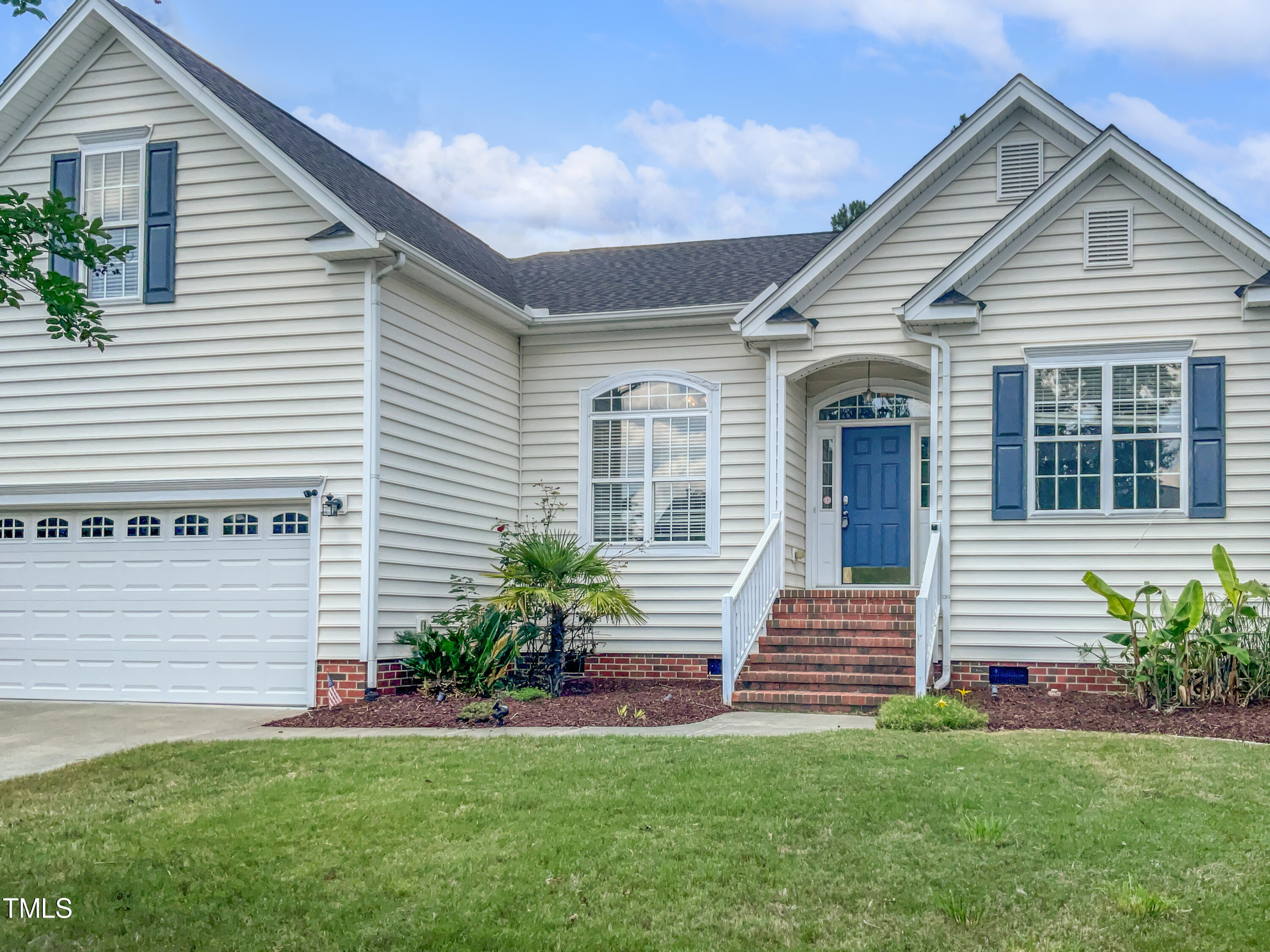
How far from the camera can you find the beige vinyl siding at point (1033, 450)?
39.4 feet

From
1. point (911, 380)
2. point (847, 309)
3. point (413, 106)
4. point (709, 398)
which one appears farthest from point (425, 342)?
point (413, 106)

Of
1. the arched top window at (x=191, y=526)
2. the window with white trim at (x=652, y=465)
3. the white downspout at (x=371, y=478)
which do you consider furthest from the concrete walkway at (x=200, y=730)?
the window with white trim at (x=652, y=465)

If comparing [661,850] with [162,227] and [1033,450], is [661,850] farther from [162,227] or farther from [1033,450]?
[162,227]

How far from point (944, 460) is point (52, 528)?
31.4ft

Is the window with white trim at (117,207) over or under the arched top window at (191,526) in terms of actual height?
over

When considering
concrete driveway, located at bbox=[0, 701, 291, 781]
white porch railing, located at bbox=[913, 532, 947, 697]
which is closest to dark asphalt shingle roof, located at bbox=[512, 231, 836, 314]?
white porch railing, located at bbox=[913, 532, 947, 697]

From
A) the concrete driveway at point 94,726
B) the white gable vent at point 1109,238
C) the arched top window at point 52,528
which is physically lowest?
the concrete driveway at point 94,726

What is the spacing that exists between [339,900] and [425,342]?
836 cm

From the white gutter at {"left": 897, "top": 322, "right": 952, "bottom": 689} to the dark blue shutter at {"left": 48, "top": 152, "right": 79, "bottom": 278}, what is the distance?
890 centimetres

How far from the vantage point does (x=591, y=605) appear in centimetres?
1215

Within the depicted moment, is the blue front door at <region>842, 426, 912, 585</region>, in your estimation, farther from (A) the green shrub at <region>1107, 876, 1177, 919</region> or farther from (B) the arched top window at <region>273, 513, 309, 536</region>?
(A) the green shrub at <region>1107, 876, 1177, 919</region>

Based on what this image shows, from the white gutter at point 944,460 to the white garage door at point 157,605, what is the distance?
637 centimetres

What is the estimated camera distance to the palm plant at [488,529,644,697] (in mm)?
12180

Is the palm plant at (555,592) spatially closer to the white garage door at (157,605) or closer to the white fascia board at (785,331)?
the white garage door at (157,605)
